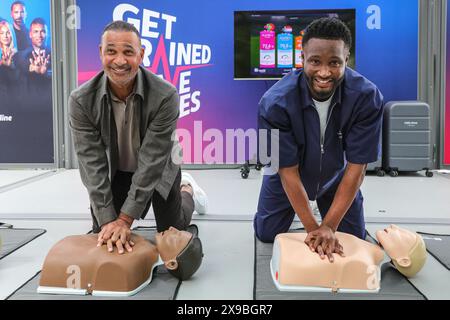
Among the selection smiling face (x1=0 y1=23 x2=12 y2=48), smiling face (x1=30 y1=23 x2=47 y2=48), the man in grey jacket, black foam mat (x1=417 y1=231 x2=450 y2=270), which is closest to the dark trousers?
the man in grey jacket

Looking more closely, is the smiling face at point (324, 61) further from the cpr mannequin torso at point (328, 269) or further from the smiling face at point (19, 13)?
the smiling face at point (19, 13)

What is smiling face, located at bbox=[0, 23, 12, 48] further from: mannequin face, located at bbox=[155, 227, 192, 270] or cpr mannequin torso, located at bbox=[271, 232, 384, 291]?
cpr mannequin torso, located at bbox=[271, 232, 384, 291]

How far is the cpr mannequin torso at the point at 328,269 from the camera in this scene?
1.78 m

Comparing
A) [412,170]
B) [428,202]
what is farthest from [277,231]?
[412,170]

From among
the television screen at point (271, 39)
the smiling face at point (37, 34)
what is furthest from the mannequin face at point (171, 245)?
the smiling face at point (37, 34)

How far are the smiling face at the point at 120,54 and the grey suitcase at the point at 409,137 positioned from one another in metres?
3.27

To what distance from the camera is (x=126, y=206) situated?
2010 millimetres

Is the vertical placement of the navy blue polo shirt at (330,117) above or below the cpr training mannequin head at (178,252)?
above

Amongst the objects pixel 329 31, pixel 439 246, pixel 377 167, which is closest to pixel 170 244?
pixel 329 31

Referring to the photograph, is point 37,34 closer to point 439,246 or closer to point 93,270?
point 93,270
